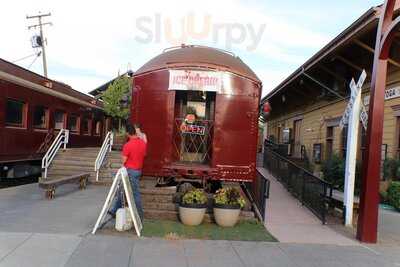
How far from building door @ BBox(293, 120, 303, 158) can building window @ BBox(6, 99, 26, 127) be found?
1320 cm

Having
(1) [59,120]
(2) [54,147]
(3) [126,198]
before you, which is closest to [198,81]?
(3) [126,198]

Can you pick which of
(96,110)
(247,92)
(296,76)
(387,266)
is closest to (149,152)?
(247,92)

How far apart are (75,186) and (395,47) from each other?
1064 centimetres

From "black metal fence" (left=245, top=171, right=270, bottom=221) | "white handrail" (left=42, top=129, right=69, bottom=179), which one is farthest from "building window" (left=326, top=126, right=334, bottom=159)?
"white handrail" (left=42, top=129, right=69, bottom=179)

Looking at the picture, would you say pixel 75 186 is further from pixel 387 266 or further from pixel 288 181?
pixel 387 266

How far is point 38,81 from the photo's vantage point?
1700 cm

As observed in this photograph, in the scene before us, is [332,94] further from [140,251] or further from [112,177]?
[140,251]

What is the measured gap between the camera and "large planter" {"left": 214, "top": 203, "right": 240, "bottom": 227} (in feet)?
28.9

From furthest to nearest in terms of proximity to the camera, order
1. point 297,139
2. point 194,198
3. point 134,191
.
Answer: point 297,139 < point 194,198 < point 134,191

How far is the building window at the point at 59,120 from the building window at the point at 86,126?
2.92 metres

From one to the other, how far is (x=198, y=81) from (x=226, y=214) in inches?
119

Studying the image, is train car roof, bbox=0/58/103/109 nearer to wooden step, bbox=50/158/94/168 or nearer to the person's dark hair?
wooden step, bbox=50/158/94/168

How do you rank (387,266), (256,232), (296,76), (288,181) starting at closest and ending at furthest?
(387,266), (256,232), (288,181), (296,76)

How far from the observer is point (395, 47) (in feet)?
41.4
